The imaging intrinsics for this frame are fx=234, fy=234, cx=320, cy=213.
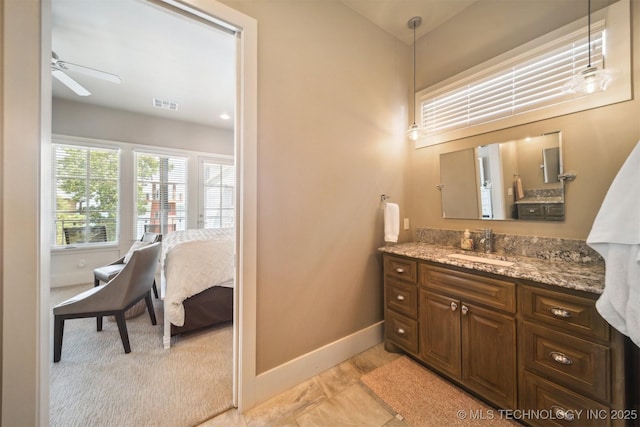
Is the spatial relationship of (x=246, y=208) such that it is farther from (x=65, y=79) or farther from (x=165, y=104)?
(x=165, y=104)

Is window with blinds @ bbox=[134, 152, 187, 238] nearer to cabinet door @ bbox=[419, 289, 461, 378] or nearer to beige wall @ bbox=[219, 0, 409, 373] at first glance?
beige wall @ bbox=[219, 0, 409, 373]

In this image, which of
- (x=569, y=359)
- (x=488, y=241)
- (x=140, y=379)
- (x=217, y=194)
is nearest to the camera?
(x=569, y=359)

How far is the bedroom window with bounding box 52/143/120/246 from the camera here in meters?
3.71

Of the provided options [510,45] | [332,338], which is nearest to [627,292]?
[332,338]

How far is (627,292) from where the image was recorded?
960 millimetres

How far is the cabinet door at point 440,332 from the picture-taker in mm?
1581

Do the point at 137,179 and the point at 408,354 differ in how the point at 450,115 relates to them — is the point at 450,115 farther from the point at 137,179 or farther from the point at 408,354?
the point at 137,179

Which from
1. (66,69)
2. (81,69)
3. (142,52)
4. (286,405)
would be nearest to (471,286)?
(286,405)

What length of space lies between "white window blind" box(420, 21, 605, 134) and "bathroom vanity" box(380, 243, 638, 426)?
112 centimetres

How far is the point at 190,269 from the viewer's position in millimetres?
2217

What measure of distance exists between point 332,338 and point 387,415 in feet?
1.98

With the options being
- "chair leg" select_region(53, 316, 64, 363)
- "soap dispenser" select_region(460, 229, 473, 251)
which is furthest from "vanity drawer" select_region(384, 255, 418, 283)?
"chair leg" select_region(53, 316, 64, 363)

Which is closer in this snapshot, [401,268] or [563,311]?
[563,311]

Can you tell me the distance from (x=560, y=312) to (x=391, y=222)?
1.16 metres
